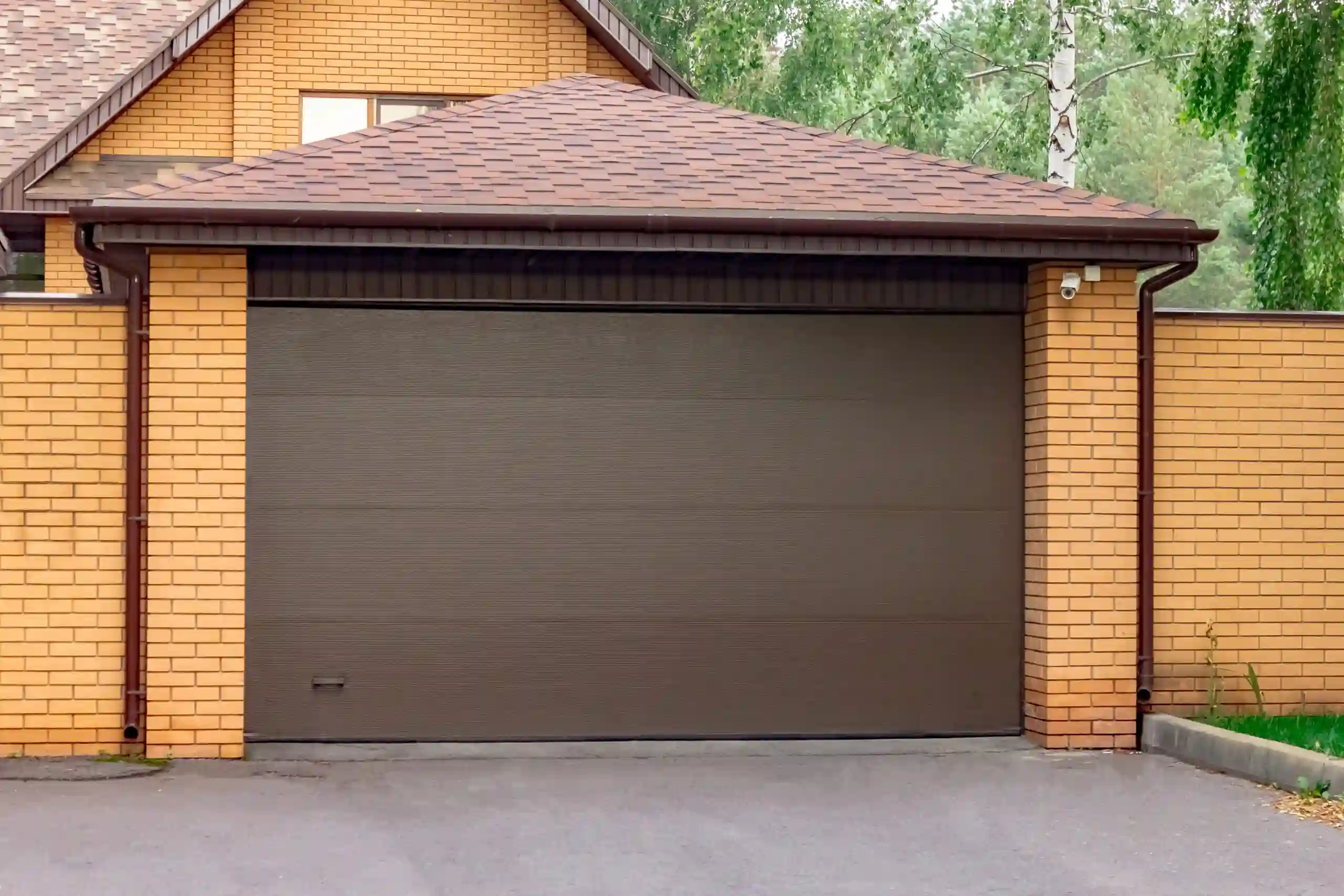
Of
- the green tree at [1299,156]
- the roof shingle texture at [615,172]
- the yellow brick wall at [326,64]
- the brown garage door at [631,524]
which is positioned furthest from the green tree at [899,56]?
the brown garage door at [631,524]

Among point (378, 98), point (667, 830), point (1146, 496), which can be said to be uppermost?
point (378, 98)

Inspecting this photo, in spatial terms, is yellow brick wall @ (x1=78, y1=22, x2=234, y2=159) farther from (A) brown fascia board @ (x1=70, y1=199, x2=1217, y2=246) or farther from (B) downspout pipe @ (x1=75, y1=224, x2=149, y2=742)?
(A) brown fascia board @ (x1=70, y1=199, x2=1217, y2=246)

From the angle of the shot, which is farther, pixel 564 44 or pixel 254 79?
pixel 564 44

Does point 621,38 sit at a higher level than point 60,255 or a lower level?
higher

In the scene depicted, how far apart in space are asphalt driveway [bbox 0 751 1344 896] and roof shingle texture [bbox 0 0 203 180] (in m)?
11.0

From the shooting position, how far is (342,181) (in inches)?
377

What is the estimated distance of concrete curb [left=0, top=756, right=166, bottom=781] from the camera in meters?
8.85

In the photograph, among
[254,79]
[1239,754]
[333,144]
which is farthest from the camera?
[254,79]

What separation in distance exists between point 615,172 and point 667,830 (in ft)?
13.6

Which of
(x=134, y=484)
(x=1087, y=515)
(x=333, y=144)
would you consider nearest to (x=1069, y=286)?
(x=1087, y=515)

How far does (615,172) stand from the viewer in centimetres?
1011

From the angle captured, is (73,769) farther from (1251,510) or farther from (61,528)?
(1251,510)

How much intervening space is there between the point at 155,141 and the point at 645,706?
33.4 feet

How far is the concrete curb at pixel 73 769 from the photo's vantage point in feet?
29.0
